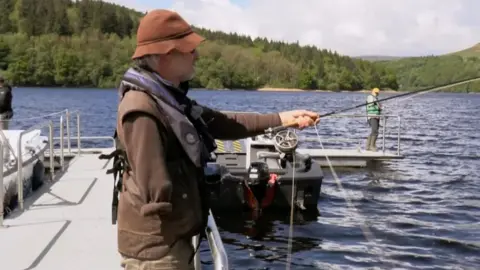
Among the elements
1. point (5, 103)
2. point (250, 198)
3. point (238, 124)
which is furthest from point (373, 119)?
point (238, 124)

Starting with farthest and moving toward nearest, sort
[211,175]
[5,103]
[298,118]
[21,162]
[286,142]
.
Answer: [5,103] → [286,142] → [21,162] → [298,118] → [211,175]

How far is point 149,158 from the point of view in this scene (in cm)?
256

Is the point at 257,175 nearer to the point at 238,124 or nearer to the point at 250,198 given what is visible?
the point at 250,198

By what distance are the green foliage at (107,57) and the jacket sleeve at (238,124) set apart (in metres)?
130

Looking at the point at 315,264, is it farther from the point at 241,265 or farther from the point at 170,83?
the point at 170,83

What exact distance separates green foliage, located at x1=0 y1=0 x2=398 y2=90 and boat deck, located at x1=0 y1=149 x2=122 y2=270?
123484mm

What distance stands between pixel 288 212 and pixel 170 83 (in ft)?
31.0

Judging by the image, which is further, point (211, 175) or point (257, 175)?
point (257, 175)

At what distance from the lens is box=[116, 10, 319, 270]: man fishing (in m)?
2.59

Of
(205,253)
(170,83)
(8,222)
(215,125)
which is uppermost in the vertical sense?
(170,83)

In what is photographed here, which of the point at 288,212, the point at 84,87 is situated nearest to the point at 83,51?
the point at 84,87

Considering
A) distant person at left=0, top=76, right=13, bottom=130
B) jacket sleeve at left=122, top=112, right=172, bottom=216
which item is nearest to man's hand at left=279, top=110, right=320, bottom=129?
jacket sleeve at left=122, top=112, right=172, bottom=216

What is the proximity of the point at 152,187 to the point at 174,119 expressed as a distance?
12.2 inches

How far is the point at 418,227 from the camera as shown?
11.8m
